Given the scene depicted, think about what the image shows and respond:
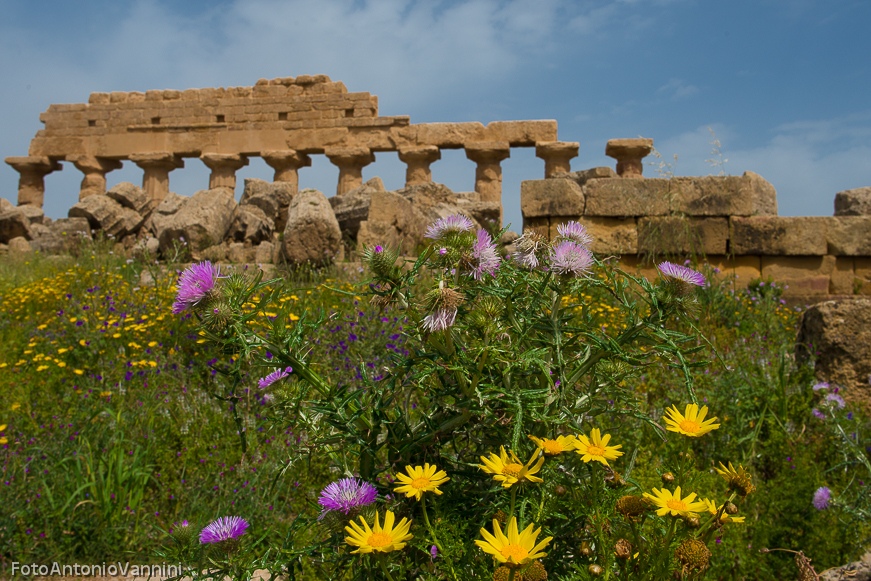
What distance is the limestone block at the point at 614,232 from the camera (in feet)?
23.6

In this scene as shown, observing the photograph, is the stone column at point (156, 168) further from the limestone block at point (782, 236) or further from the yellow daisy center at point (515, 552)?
the yellow daisy center at point (515, 552)

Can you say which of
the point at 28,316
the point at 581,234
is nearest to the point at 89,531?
the point at 581,234

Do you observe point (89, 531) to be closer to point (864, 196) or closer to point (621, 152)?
point (864, 196)

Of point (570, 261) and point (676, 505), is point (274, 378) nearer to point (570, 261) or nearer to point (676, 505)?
point (570, 261)

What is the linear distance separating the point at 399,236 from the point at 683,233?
3.87 meters

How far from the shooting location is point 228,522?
1.44 metres

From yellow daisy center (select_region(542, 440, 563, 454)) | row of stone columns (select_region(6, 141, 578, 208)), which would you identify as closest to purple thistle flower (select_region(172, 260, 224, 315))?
yellow daisy center (select_region(542, 440, 563, 454))

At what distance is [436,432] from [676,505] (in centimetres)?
57

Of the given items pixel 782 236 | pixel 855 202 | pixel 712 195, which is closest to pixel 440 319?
pixel 712 195

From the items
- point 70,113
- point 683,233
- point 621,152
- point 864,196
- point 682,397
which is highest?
point 70,113

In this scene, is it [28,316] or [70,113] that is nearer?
[28,316]

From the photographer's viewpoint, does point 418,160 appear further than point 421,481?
Yes

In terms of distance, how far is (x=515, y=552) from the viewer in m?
1.04

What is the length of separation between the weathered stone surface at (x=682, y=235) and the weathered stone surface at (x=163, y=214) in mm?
8481
